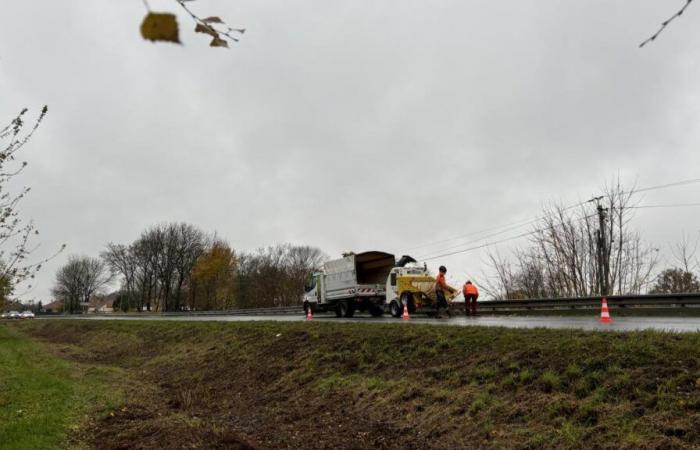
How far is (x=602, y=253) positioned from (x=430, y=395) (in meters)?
20.5

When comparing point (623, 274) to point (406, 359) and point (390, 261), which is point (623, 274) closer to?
point (390, 261)

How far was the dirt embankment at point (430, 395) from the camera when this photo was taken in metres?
6.47

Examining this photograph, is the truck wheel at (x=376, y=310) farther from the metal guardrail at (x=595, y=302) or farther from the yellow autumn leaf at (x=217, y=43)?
the yellow autumn leaf at (x=217, y=43)

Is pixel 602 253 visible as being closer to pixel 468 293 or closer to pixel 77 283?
pixel 468 293

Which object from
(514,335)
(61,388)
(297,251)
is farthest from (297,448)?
(297,251)

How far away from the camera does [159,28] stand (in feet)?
4.76

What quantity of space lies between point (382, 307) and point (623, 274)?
12505 millimetres

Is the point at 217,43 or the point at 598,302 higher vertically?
the point at 217,43

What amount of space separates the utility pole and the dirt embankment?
15553 mm

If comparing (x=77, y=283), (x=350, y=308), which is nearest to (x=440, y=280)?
(x=350, y=308)

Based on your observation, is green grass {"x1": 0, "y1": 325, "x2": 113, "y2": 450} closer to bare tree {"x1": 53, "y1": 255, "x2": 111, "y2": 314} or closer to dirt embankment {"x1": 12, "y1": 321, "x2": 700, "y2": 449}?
dirt embankment {"x1": 12, "y1": 321, "x2": 700, "y2": 449}

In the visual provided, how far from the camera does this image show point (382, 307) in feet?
83.9

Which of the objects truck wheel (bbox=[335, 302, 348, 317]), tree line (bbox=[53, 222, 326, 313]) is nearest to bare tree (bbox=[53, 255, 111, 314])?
tree line (bbox=[53, 222, 326, 313])

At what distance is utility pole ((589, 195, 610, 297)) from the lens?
25.4m
